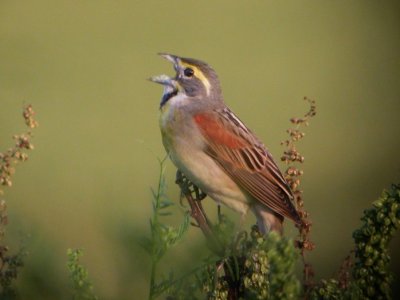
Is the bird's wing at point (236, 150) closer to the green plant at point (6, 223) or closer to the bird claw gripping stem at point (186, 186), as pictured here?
the bird claw gripping stem at point (186, 186)

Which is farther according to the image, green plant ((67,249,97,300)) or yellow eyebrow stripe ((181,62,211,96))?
yellow eyebrow stripe ((181,62,211,96))

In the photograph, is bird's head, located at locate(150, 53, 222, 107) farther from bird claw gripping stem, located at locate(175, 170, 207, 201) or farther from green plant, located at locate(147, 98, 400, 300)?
green plant, located at locate(147, 98, 400, 300)

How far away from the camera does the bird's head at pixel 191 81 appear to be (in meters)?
2.90

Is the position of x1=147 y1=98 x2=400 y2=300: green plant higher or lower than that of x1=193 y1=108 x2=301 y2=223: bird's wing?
lower

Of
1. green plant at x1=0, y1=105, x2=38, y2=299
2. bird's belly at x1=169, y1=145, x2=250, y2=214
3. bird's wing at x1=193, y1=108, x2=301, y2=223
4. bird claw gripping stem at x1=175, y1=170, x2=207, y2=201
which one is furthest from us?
bird's wing at x1=193, y1=108, x2=301, y2=223

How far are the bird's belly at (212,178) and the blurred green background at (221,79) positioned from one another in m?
0.26

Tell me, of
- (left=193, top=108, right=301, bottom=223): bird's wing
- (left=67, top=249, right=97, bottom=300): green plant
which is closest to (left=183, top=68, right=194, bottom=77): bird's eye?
(left=193, top=108, right=301, bottom=223): bird's wing

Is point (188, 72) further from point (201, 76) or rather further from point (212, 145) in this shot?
point (212, 145)

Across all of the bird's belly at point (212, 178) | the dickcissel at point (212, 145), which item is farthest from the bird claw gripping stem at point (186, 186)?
the dickcissel at point (212, 145)

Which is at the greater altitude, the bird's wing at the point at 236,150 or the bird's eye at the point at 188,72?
the bird's eye at the point at 188,72

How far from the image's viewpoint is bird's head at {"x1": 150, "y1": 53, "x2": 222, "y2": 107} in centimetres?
290

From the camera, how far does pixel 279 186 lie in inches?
109

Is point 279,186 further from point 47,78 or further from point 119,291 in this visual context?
point 47,78

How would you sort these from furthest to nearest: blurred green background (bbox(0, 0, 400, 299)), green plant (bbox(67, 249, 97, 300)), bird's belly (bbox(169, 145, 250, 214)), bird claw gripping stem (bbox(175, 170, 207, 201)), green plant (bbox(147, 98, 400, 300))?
blurred green background (bbox(0, 0, 400, 299)) < bird's belly (bbox(169, 145, 250, 214)) < bird claw gripping stem (bbox(175, 170, 207, 201)) < green plant (bbox(67, 249, 97, 300)) < green plant (bbox(147, 98, 400, 300))
